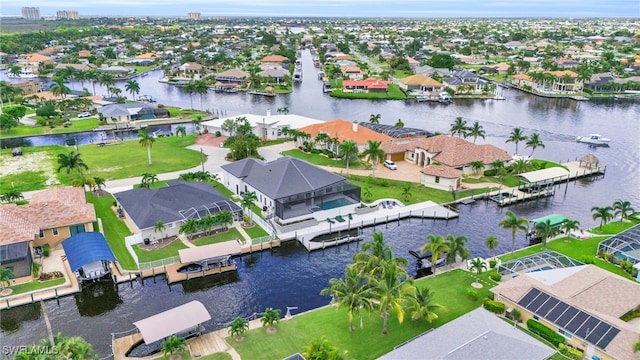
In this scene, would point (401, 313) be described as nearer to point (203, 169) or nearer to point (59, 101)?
point (203, 169)

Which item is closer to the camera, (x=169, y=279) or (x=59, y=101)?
(x=169, y=279)

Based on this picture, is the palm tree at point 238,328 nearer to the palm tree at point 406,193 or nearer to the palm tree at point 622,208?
the palm tree at point 406,193

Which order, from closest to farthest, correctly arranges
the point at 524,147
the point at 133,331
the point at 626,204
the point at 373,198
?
the point at 133,331 → the point at 626,204 → the point at 373,198 → the point at 524,147

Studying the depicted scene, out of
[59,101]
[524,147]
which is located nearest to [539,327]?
[524,147]

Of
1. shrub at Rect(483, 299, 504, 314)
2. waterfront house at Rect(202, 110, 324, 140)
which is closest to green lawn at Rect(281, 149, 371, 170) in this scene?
waterfront house at Rect(202, 110, 324, 140)

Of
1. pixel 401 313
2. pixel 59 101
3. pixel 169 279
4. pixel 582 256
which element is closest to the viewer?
pixel 401 313
